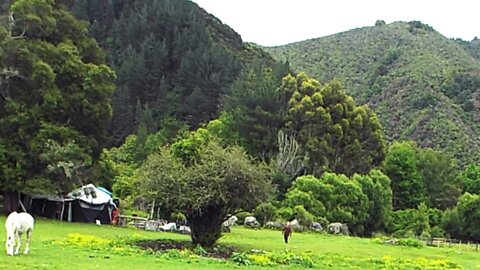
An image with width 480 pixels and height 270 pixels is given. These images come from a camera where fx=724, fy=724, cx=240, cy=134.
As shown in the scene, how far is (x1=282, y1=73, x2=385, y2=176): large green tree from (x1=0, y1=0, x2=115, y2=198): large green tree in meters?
33.9

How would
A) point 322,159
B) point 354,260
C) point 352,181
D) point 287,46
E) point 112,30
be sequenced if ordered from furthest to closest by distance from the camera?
1. point 287,46
2. point 112,30
3. point 322,159
4. point 352,181
5. point 354,260

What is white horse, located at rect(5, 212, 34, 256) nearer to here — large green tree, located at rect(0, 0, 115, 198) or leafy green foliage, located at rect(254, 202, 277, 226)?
large green tree, located at rect(0, 0, 115, 198)

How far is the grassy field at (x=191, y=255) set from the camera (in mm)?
25141

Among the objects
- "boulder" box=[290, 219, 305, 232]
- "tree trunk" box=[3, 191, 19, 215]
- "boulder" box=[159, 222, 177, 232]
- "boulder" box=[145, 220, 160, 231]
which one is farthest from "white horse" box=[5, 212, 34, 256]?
"boulder" box=[290, 219, 305, 232]

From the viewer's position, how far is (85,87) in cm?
5044

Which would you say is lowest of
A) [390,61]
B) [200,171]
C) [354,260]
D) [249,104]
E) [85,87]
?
[354,260]

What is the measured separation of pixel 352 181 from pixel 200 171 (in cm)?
3776

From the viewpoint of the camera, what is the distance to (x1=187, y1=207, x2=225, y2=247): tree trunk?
1505 inches

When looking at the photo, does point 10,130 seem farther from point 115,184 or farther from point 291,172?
point 291,172

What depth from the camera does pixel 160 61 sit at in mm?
121312

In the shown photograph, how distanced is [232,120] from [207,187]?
5071 centimetres

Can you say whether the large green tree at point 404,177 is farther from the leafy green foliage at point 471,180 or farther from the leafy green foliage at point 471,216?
the leafy green foliage at point 471,216

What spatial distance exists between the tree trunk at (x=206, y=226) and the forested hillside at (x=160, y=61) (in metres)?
63.5

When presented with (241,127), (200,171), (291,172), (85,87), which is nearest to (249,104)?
(241,127)
